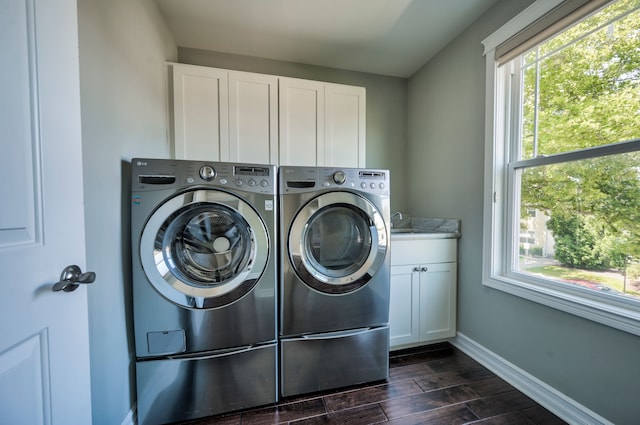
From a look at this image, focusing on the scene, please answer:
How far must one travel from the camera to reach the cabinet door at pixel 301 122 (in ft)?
6.12

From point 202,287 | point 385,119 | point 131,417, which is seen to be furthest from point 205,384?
point 385,119

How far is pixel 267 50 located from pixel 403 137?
1587mm

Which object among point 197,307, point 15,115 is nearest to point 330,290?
point 197,307

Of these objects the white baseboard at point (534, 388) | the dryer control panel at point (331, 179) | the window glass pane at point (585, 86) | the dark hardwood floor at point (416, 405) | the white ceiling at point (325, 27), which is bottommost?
the dark hardwood floor at point (416, 405)

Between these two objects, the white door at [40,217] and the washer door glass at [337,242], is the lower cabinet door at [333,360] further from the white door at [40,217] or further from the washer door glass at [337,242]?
the white door at [40,217]

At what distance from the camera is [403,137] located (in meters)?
2.59

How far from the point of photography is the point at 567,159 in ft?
4.18

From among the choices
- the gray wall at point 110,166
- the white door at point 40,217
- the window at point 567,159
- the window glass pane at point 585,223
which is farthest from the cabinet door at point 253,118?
the window glass pane at point 585,223

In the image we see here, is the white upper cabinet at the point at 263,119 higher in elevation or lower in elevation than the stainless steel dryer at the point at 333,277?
higher

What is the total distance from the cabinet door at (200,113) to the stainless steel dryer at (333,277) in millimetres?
773

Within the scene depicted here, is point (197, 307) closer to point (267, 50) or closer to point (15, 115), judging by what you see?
point (15, 115)

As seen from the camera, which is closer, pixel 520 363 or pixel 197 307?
pixel 197 307

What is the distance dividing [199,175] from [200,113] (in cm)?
79

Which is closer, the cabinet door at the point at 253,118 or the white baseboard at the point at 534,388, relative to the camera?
the white baseboard at the point at 534,388
